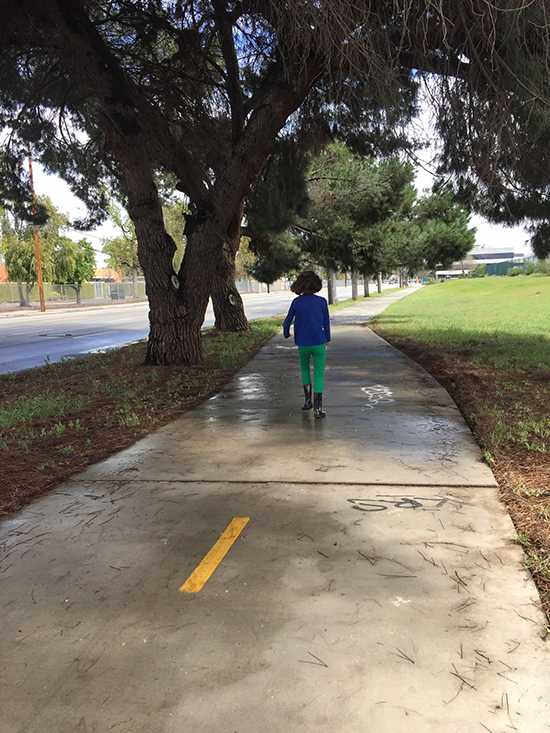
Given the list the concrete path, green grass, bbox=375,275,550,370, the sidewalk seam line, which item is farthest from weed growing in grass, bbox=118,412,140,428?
green grass, bbox=375,275,550,370

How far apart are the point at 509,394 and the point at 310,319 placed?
9.28 feet

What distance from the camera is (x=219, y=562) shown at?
3.10 m

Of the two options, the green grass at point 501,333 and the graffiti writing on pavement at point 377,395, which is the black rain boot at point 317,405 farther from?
the green grass at point 501,333

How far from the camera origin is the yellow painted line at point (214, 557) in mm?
2875

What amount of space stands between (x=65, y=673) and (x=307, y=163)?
12.3 meters

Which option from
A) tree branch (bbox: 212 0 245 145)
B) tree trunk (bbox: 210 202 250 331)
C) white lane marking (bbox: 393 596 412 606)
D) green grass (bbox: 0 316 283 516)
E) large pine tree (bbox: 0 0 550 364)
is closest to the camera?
white lane marking (bbox: 393 596 412 606)

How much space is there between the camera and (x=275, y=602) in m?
2.70

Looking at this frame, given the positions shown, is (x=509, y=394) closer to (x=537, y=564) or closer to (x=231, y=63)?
(x=537, y=564)

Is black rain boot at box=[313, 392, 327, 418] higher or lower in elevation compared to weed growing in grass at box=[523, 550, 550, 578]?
higher

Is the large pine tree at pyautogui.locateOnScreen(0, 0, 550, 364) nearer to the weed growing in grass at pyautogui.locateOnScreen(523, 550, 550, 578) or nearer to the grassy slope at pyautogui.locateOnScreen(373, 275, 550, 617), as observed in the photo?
the grassy slope at pyautogui.locateOnScreen(373, 275, 550, 617)

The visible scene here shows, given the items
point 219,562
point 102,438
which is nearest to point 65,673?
point 219,562

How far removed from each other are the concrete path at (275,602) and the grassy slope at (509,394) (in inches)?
5.4

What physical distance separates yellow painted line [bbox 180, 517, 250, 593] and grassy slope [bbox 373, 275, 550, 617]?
1647 mm

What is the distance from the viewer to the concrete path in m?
2.06
